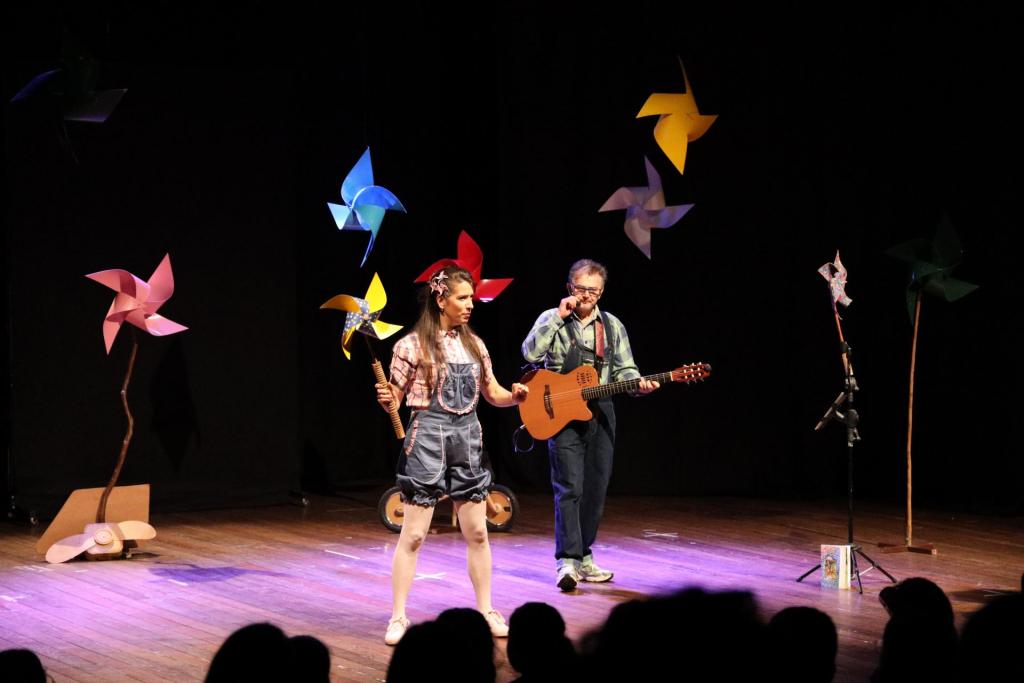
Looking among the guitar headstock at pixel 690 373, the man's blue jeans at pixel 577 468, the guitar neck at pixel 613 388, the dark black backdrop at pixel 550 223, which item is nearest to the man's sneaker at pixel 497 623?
the man's blue jeans at pixel 577 468

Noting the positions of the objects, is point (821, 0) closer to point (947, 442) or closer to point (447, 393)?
point (947, 442)

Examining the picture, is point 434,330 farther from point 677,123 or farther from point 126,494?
point 126,494

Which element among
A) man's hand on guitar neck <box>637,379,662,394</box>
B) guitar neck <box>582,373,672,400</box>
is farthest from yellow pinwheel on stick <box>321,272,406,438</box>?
man's hand on guitar neck <box>637,379,662,394</box>

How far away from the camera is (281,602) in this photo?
6.19 meters

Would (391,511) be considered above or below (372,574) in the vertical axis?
above

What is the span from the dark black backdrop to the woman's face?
4025 mm

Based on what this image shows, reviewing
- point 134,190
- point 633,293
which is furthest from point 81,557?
point 633,293

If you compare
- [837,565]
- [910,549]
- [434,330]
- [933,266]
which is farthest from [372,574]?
[933,266]

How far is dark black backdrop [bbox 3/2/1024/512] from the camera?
8734 millimetres

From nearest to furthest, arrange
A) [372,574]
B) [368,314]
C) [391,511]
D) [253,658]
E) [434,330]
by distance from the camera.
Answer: [253,658]
[434,330]
[372,574]
[368,314]
[391,511]

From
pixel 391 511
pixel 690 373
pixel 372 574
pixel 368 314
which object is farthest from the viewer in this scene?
pixel 391 511

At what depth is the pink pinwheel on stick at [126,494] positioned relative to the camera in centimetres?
727

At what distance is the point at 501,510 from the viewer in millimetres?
8164

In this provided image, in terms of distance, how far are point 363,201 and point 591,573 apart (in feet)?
7.94
